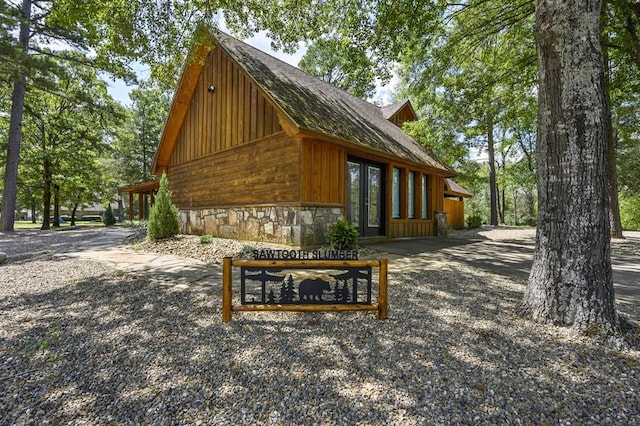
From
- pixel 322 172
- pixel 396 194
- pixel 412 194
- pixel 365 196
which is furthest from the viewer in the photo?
pixel 412 194

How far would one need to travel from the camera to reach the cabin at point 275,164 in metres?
6.94

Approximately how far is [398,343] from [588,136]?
2.59 metres

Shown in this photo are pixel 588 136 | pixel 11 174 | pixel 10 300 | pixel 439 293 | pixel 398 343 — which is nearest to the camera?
pixel 398 343

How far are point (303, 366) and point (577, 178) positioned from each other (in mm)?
2990

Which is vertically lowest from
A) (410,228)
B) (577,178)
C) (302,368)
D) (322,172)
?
(302,368)

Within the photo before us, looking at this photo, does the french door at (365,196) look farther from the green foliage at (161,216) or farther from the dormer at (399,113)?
the dormer at (399,113)

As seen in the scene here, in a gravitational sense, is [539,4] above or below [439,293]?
above

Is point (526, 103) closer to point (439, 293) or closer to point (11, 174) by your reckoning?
point (439, 293)

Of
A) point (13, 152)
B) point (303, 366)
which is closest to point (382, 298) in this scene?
point (303, 366)

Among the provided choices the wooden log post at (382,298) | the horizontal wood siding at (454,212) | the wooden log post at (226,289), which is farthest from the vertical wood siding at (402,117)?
the wooden log post at (226,289)

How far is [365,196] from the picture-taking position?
8688mm

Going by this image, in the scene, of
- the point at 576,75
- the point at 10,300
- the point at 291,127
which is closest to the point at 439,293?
the point at 576,75

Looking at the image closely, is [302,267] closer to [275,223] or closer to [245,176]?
[275,223]

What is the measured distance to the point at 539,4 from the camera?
303 centimetres
